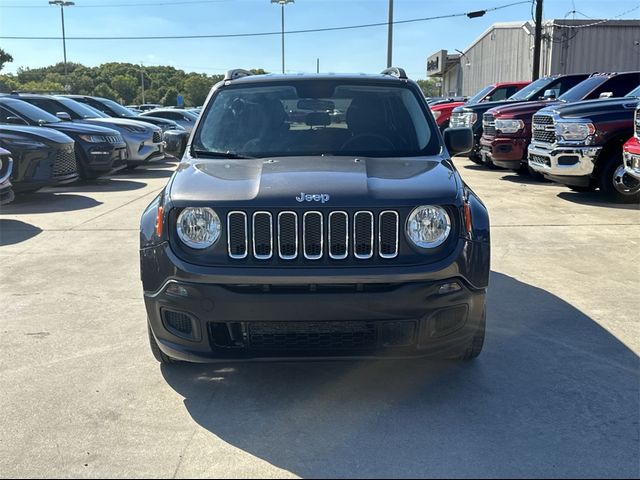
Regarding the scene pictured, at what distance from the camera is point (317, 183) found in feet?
10.5

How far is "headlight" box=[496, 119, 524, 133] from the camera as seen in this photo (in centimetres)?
1141

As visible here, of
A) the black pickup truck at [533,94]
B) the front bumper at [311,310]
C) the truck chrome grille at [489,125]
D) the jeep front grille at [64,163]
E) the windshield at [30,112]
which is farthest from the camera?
the black pickup truck at [533,94]

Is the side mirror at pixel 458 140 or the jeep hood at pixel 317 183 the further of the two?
the side mirror at pixel 458 140

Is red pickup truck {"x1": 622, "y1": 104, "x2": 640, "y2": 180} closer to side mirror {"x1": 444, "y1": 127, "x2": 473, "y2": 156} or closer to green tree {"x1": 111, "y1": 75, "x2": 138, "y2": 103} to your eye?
side mirror {"x1": 444, "y1": 127, "x2": 473, "y2": 156}

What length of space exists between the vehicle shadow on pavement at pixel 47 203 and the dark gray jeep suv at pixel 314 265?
6853 mm

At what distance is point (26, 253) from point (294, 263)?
187 inches

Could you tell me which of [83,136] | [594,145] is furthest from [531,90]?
[83,136]

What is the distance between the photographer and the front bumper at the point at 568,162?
9109 mm

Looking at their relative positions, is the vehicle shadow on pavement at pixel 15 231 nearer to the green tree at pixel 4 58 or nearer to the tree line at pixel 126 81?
the tree line at pixel 126 81

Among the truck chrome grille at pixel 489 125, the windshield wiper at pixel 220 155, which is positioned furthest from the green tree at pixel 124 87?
the windshield wiper at pixel 220 155

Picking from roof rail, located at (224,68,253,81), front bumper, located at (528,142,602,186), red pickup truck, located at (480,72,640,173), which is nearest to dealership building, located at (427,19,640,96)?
red pickup truck, located at (480,72,640,173)

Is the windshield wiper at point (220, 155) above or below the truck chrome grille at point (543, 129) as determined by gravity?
below

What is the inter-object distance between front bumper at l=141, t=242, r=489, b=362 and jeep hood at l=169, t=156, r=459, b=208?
0.33 metres

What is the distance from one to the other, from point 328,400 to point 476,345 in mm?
924
